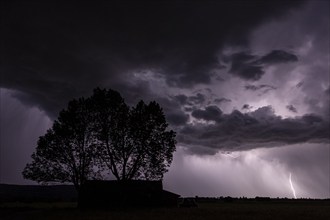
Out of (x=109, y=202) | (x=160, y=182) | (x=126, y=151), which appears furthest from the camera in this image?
(x=160, y=182)

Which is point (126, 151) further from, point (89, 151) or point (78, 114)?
point (78, 114)

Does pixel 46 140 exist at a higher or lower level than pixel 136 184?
higher

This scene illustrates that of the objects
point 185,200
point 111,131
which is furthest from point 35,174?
point 185,200

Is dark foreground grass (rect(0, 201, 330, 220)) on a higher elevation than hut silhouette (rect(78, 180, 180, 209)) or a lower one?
lower

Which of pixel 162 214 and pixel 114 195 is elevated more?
pixel 114 195

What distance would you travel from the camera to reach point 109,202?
6488cm

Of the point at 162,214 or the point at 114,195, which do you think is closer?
the point at 162,214

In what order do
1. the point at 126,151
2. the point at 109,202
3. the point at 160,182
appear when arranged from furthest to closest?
the point at 160,182
the point at 109,202
the point at 126,151

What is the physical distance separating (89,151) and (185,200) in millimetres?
21466

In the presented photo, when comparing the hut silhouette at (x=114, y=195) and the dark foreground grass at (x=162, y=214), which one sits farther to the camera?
the hut silhouette at (x=114, y=195)

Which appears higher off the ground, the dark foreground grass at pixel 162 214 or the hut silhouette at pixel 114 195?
the hut silhouette at pixel 114 195

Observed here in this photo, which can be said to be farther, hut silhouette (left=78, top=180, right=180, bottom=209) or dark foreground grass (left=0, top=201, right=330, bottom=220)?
hut silhouette (left=78, top=180, right=180, bottom=209)

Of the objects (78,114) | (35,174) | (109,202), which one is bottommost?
(109,202)

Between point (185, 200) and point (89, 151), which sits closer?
point (89, 151)
